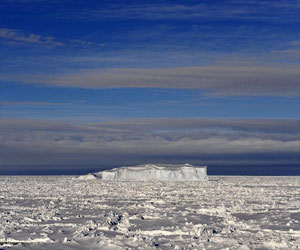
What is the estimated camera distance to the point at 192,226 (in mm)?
16109

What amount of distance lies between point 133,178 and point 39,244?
52045 millimetres

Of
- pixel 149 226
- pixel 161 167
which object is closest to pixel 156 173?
pixel 161 167

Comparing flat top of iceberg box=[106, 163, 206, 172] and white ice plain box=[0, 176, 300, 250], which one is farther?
flat top of iceberg box=[106, 163, 206, 172]

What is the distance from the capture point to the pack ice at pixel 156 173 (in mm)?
61719

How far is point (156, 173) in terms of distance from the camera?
6356 cm

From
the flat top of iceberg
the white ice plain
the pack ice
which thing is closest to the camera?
the white ice plain

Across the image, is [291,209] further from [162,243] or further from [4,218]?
[4,218]

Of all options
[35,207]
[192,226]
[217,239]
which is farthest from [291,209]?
[35,207]

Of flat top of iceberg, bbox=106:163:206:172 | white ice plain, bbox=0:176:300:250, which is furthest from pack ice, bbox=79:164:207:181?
white ice plain, bbox=0:176:300:250

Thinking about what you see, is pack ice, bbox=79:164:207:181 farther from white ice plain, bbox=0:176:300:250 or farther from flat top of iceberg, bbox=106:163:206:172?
white ice plain, bbox=0:176:300:250

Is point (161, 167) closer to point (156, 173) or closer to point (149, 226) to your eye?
point (156, 173)

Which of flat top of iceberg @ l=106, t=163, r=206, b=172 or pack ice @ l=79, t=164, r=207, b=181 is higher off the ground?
flat top of iceberg @ l=106, t=163, r=206, b=172

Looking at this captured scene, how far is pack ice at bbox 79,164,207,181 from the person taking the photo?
2430 inches

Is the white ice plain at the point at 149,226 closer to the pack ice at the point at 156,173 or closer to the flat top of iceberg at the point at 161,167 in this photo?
the pack ice at the point at 156,173
